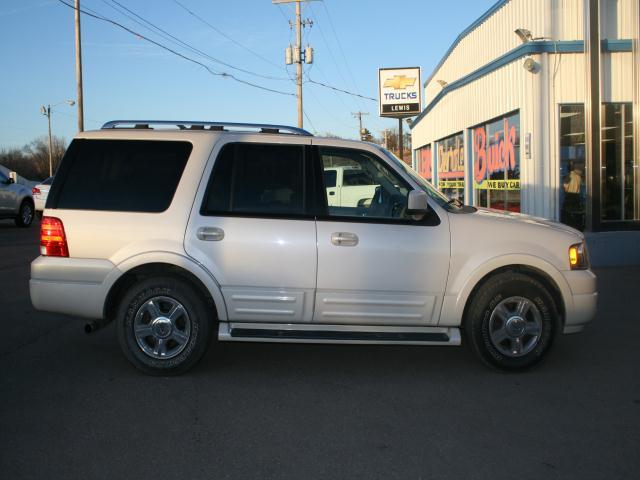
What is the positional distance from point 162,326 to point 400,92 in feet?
86.3

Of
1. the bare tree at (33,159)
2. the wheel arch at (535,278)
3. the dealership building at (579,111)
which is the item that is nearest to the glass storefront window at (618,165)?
the dealership building at (579,111)

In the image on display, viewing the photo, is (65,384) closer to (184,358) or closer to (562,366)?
(184,358)

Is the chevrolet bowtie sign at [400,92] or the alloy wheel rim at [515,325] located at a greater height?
the chevrolet bowtie sign at [400,92]

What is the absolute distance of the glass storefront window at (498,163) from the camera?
14117mm

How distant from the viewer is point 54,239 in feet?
18.4

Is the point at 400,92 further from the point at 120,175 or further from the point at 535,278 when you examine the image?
the point at 120,175

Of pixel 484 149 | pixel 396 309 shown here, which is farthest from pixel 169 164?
pixel 484 149

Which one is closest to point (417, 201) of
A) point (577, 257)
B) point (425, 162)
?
point (577, 257)

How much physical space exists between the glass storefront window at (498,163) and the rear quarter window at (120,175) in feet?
31.7

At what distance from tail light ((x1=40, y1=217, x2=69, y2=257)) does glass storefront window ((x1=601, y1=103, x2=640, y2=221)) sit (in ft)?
34.2

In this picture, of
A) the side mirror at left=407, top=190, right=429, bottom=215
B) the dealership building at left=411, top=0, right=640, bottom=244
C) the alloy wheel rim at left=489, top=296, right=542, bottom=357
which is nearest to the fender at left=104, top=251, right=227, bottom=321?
the side mirror at left=407, top=190, right=429, bottom=215

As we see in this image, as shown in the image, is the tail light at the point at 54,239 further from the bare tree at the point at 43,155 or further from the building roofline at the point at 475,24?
the bare tree at the point at 43,155

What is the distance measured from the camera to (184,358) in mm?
5590

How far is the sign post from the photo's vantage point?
98.3ft
